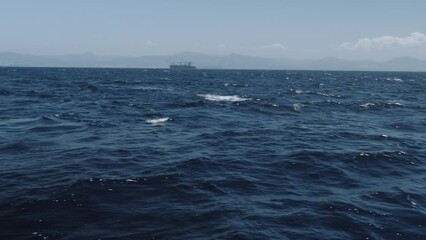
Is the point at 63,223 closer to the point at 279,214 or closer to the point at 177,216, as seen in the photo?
the point at 177,216

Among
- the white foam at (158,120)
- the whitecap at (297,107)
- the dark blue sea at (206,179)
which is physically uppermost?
the whitecap at (297,107)

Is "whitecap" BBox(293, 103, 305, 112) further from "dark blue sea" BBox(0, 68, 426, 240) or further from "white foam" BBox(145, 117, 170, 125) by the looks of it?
"white foam" BBox(145, 117, 170, 125)

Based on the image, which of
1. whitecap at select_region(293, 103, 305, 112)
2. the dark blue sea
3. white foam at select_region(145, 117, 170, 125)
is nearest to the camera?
the dark blue sea

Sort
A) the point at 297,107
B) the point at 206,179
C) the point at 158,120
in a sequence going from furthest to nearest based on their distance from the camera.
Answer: the point at 297,107 < the point at 158,120 < the point at 206,179

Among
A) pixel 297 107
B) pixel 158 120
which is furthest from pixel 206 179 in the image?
pixel 297 107

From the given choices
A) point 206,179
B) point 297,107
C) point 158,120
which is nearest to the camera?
point 206,179

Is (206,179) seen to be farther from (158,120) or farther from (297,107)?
(297,107)

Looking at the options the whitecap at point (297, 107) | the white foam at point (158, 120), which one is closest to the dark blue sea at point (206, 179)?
the white foam at point (158, 120)

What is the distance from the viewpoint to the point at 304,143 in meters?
30.7

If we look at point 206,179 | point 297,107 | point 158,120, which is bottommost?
point 206,179

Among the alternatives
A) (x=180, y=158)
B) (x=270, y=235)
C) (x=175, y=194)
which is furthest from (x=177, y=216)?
(x=180, y=158)

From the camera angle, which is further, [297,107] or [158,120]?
[297,107]

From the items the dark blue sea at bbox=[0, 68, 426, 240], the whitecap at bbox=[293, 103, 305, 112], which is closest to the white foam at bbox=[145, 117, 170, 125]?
the dark blue sea at bbox=[0, 68, 426, 240]

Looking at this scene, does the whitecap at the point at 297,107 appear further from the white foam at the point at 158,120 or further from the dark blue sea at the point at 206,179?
the white foam at the point at 158,120
